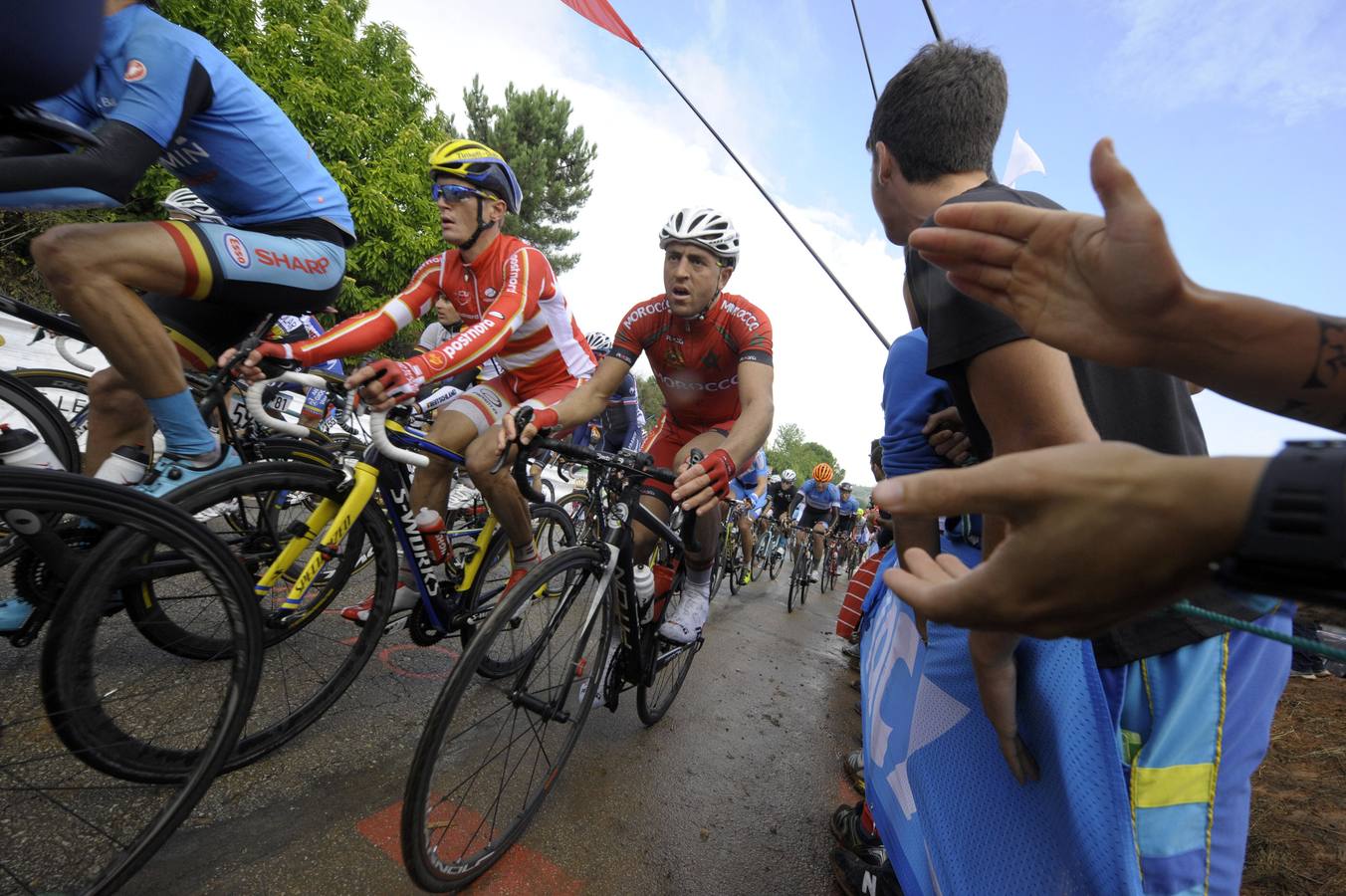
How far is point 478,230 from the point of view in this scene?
3.46m

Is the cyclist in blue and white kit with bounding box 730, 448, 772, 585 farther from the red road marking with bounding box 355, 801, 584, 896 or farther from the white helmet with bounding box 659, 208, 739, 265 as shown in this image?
the red road marking with bounding box 355, 801, 584, 896

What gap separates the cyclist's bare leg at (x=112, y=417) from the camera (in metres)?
2.34

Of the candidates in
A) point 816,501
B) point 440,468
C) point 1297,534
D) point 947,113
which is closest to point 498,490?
point 440,468

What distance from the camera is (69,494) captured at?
1440 millimetres

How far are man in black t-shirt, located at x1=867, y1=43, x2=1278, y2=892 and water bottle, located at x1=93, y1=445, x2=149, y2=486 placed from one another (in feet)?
8.32

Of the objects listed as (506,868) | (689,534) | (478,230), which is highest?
(478,230)

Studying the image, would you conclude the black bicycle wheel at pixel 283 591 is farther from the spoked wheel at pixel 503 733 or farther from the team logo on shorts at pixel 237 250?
the team logo on shorts at pixel 237 250

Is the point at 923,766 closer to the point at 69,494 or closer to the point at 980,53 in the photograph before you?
the point at 980,53

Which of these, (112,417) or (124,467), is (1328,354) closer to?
(124,467)

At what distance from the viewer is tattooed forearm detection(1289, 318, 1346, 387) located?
704mm

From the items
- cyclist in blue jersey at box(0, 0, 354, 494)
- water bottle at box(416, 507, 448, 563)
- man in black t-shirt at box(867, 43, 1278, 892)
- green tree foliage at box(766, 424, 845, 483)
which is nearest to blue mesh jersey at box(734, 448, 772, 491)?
water bottle at box(416, 507, 448, 563)

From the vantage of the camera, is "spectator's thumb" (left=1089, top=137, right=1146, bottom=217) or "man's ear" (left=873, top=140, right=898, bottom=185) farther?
"man's ear" (left=873, top=140, right=898, bottom=185)

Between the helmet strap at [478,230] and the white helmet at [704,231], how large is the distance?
3.46ft

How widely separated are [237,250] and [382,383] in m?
0.69
